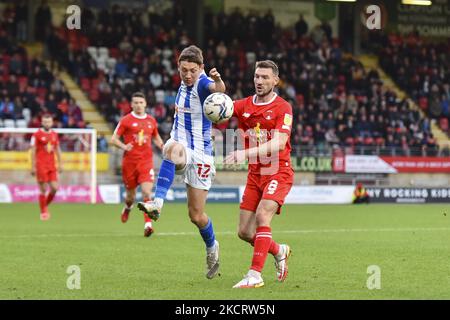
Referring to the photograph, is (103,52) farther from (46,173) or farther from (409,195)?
(46,173)

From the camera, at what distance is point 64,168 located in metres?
29.9

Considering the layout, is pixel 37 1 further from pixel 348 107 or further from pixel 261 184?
pixel 261 184

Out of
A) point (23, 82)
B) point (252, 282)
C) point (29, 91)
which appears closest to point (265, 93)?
point (252, 282)

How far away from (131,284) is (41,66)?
25.8 metres

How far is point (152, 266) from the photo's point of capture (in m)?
11.1

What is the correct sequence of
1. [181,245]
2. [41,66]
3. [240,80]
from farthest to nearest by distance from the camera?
[240,80]
[41,66]
[181,245]

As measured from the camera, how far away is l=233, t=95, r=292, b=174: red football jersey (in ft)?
31.0

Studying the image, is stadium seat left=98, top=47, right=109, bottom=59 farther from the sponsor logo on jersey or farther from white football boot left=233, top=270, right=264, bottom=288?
white football boot left=233, top=270, right=264, bottom=288

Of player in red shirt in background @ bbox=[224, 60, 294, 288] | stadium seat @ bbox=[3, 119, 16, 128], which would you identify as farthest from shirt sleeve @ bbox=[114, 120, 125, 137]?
stadium seat @ bbox=[3, 119, 16, 128]

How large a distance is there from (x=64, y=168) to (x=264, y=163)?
69.1 feet

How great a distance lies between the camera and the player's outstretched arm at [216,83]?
9.37 metres

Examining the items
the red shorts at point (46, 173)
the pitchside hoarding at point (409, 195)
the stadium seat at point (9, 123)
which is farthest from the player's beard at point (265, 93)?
the pitchside hoarding at point (409, 195)

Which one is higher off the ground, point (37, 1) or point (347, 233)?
point (37, 1)

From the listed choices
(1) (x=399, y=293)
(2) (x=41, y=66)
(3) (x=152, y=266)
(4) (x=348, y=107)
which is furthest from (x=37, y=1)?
(1) (x=399, y=293)
